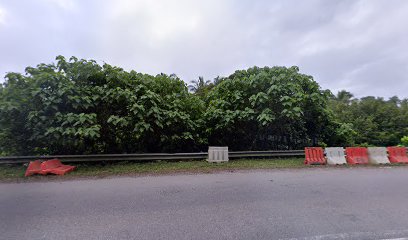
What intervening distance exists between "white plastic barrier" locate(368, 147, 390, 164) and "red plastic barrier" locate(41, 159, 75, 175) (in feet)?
41.3

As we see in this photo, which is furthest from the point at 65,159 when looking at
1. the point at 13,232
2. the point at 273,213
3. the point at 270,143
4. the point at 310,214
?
the point at 270,143

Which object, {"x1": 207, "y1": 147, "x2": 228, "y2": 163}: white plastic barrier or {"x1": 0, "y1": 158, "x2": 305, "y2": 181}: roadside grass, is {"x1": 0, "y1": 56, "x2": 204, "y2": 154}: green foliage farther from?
{"x1": 207, "y1": 147, "x2": 228, "y2": 163}: white plastic barrier

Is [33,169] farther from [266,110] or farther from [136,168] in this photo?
[266,110]

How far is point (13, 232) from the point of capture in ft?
11.7

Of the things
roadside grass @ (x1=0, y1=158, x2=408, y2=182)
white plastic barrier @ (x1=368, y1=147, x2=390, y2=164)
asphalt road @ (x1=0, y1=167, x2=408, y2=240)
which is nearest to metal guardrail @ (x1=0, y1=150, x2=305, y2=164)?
roadside grass @ (x1=0, y1=158, x2=408, y2=182)

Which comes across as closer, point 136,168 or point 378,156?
point 136,168

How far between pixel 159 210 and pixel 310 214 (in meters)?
2.86

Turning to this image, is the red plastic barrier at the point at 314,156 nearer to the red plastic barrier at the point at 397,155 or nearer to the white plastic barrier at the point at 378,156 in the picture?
the white plastic barrier at the point at 378,156

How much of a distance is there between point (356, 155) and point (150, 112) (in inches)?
370

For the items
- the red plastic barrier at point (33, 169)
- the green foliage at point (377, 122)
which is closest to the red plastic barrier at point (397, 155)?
the green foliage at point (377, 122)

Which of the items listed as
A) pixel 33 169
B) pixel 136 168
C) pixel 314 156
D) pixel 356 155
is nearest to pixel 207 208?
pixel 136 168

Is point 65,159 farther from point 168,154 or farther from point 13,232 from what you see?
point 13,232

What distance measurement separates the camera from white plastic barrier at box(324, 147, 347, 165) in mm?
10109

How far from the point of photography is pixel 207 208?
4609mm
